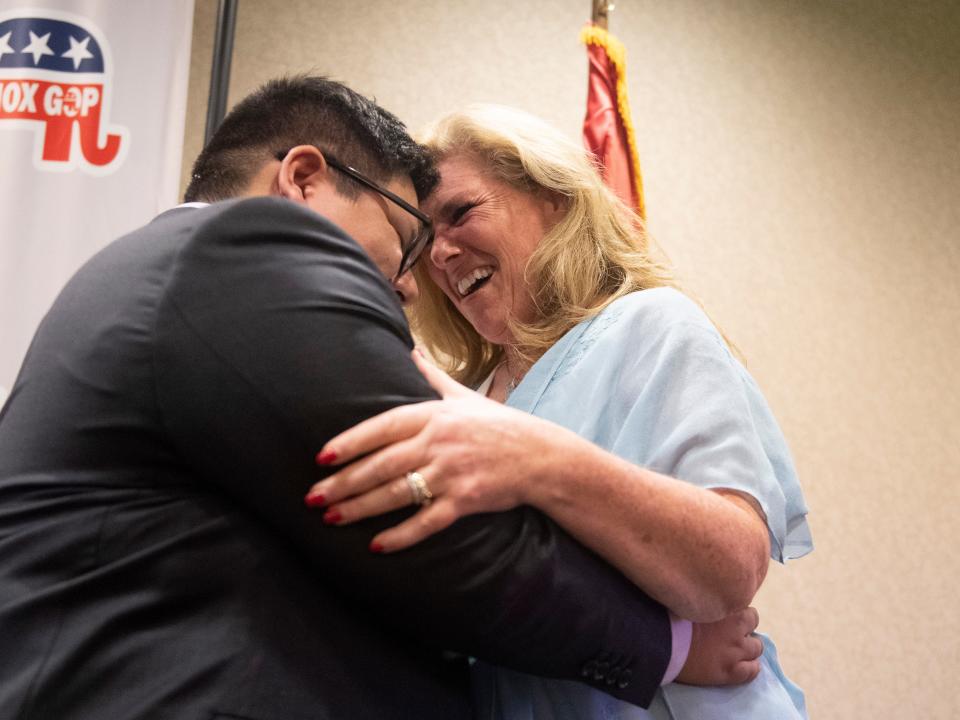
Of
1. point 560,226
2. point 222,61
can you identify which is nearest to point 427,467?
point 560,226

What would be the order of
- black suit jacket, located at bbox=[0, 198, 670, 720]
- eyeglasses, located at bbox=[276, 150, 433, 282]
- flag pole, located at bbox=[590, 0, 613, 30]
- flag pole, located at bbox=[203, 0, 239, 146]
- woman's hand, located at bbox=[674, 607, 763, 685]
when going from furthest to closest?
flag pole, located at bbox=[590, 0, 613, 30] < flag pole, located at bbox=[203, 0, 239, 146] < eyeglasses, located at bbox=[276, 150, 433, 282] < woman's hand, located at bbox=[674, 607, 763, 685] < black suit jacket, located at bbox=[0, 198, 670, 720]

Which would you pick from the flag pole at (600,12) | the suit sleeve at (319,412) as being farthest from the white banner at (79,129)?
the suit sleeve at (319,412)

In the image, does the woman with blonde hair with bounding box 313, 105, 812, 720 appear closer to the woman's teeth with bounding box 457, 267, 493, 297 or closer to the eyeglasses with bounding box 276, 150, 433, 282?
the woman's teeth with bounding box 457, 267, 493, 297

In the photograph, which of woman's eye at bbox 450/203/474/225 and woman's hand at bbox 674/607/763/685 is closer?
woman's hand at bbox 674/607/763/685

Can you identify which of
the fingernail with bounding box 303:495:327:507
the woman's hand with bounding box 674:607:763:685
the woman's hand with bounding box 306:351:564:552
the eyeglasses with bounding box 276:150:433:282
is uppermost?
the eyeglasses with bounding box 276:150:433:282

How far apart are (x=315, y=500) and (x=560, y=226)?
955 millimetres

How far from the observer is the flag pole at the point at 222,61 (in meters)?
2.30

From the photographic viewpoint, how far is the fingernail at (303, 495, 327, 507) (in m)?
0.78

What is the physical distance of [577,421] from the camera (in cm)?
126

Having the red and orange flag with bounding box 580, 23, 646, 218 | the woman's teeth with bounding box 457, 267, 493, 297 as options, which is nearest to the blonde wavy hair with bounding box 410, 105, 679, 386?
the woman's teeth with bounding box 457, 267, 493, 297

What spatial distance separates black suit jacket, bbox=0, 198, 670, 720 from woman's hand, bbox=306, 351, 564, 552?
0.05 ft

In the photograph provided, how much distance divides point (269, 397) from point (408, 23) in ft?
7.50

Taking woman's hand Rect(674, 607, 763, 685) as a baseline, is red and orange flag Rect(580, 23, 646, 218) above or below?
above

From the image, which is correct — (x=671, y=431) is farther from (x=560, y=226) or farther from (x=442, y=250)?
(x=442, y=250)
